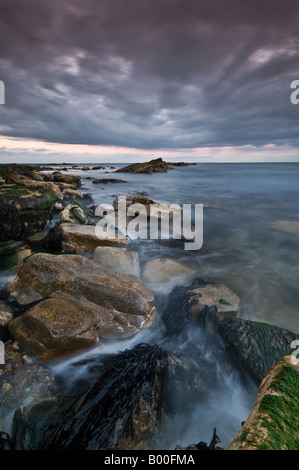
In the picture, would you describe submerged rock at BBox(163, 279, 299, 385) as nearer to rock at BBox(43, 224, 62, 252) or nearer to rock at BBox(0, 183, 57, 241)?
rock at BBox(43, 224, 62, 252)

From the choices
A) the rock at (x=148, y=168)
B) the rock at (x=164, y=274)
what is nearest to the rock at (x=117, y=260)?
the rock at (x=164, y=274)

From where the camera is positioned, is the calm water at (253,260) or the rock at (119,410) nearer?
the rock at (119,410)

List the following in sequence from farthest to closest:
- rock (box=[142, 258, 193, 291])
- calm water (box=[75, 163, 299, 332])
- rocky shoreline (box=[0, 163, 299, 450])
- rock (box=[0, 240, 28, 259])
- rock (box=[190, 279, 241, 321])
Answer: rock (box=[0, 240, 28, 259]) < rock (box=[142, 258, 193, 291]) < calm water (box=[75, 163, 299, 332]) < rock (box=[190, 279, 241, 321]) < rocky shoreline (box=[0, 163, 299, 450])

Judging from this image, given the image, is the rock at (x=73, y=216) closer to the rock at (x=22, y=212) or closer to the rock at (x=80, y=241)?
the rock at (x=22, y=212)

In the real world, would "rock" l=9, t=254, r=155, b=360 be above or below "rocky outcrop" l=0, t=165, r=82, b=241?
below

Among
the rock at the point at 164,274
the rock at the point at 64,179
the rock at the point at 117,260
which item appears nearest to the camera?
the rock at the point at 117,260

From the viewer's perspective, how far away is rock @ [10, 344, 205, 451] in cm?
193

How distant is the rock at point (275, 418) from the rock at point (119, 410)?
2.62ft

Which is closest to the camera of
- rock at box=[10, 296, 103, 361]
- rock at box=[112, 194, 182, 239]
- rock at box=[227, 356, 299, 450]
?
rock at box=[227, 356, 299, 450]

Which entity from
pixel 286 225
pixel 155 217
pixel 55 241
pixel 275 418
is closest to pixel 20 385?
pixel 275 418

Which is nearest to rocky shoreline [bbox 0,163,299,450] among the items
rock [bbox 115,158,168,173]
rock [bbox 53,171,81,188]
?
rock [bbox 53,171,81,188]

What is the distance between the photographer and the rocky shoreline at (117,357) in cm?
193

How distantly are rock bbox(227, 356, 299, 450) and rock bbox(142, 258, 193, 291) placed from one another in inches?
133

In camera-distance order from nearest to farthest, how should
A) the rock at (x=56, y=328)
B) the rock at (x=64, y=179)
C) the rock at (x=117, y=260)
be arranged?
the rock at (x=56, y=328) → the rock at (x=117, y=260) → the rock at (x=64, y=179)
